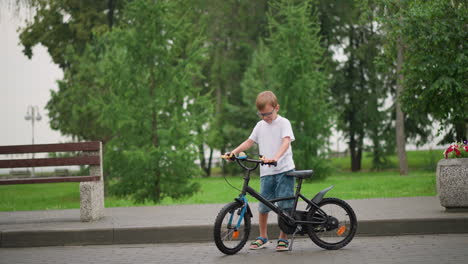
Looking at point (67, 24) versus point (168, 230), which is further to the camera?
point (67, 24)

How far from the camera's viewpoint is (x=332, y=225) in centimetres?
779

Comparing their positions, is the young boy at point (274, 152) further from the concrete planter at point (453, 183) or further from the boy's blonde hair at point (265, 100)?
the concrete planter at point (453, 183)

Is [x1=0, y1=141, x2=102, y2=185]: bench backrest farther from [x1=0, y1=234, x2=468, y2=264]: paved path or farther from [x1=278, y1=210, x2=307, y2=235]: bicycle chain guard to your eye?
[x1=278, y1=210, x2=307, y2=235]: bicycle chain guard

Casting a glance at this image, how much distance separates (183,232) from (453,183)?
4162 mm

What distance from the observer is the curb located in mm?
9016

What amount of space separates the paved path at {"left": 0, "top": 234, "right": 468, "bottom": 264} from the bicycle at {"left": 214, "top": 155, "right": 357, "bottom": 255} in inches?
5.9

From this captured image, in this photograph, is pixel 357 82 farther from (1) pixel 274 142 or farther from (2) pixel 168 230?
(1) pixel 274 142

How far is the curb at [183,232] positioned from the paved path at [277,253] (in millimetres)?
220

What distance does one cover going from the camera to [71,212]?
12.5 metres

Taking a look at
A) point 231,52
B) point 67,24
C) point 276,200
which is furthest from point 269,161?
point 231,52

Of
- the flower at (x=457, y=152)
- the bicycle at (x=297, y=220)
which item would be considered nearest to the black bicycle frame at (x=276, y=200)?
the bicycle at (x=297, y=220)

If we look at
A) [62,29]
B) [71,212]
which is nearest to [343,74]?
[62,29]

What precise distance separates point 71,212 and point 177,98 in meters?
6.79

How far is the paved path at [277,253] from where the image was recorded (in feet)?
23.2
